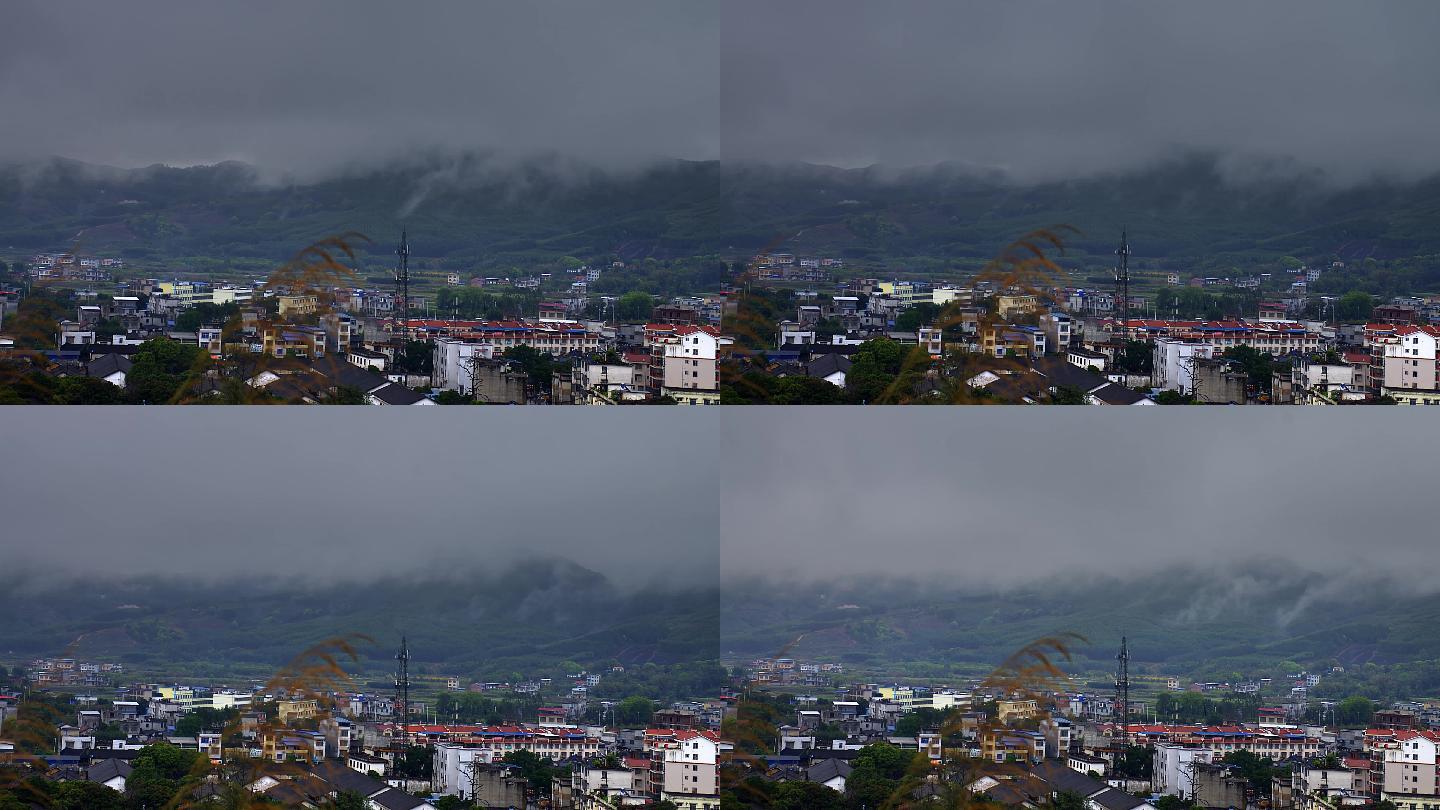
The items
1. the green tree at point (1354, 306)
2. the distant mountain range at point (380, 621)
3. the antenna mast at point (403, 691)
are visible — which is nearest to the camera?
the green tree at point (1354, 306)

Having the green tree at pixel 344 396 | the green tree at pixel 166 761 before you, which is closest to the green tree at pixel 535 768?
the green tree at pixel 166 761

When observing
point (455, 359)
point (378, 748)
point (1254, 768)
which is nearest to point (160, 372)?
point (455, 359)

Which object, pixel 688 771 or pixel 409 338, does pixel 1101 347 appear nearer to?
pixel 688 771

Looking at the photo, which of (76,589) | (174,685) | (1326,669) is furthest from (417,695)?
(1326,669)

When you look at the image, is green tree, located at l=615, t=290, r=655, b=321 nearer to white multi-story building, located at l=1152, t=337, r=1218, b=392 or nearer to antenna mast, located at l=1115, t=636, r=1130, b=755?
white multi-story building, located at l=1152, t=337, r=1218, b=392

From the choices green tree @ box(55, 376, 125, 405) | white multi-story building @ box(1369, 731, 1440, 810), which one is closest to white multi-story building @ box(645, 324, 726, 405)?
green tree @ box(55, 376, 125, 405)

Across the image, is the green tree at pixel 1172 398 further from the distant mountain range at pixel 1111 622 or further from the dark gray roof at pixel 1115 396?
the distant mountain range at pixel 1111 622
